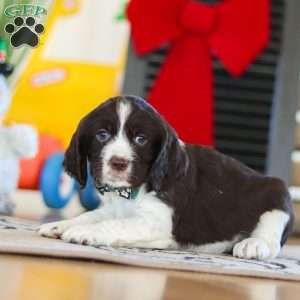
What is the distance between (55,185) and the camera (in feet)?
A: 7.65

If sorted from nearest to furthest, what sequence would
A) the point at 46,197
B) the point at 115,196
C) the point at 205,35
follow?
the point at 115,196, the point at 46,197, the point at 205,35

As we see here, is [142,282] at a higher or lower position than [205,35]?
lower

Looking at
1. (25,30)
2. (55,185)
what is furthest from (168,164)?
(55,185)

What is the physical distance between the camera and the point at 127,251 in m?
1.38

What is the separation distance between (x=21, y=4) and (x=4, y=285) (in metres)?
0.45

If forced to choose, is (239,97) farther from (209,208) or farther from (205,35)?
(209,208)

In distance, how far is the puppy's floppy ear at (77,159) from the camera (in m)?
1.48

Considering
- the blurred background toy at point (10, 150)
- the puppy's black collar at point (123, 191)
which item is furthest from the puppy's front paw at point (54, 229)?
the blurred background toy at point (10, 150)

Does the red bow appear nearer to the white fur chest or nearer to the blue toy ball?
the blue toy ball

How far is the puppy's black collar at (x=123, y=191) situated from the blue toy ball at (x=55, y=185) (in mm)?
804

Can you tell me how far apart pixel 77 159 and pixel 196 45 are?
1.47 m

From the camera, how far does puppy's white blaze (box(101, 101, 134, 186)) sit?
1.41m

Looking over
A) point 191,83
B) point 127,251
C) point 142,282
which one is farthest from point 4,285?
point 191,83

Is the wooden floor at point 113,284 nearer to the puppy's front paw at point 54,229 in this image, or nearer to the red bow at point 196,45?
the puppy's front paw at point 54,229
